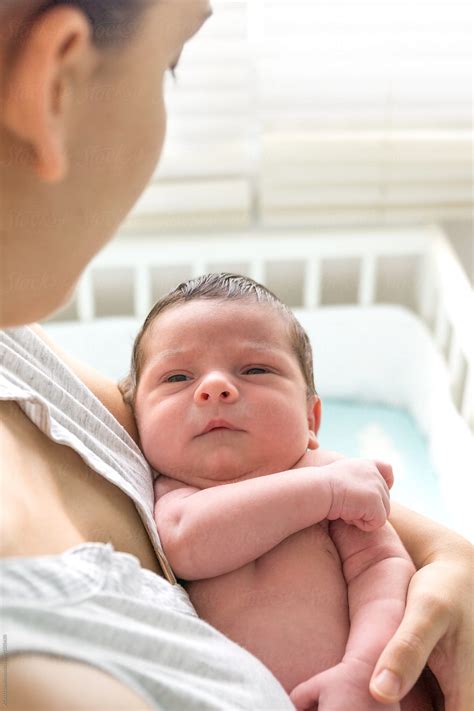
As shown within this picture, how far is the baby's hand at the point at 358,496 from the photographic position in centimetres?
94

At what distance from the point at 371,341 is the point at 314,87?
60cm

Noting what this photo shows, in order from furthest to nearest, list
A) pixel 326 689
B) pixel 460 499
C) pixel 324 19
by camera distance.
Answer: pixel 324 19, pixel 460 499, pixel 326 689

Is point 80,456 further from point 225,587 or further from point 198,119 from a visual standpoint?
point 198,119

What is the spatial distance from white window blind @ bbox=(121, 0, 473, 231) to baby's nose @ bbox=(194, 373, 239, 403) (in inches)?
43.4

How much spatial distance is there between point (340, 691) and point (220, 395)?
→ 1.16 feet

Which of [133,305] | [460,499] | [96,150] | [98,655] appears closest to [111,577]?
[98,655]

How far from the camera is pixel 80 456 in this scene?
887 mm

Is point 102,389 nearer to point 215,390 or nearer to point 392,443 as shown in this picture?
point 215,390

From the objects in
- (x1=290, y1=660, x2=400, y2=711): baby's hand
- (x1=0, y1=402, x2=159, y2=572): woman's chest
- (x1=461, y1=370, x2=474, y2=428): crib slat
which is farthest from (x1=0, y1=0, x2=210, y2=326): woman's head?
(x1=461, y1=370, x2=474, y2=428): crib slat

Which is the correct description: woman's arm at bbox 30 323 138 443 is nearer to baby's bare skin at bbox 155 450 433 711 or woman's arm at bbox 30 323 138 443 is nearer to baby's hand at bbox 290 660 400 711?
baby's bare skin at bbox 155 450 433 711

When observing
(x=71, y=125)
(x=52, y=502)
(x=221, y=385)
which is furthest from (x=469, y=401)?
(x=71, y=125)

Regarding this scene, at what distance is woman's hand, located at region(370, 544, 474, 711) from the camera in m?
0.80

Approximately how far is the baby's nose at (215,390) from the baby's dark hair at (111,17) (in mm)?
477

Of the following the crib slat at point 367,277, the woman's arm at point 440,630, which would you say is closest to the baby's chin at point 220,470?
the woman's arm at point 440,630
